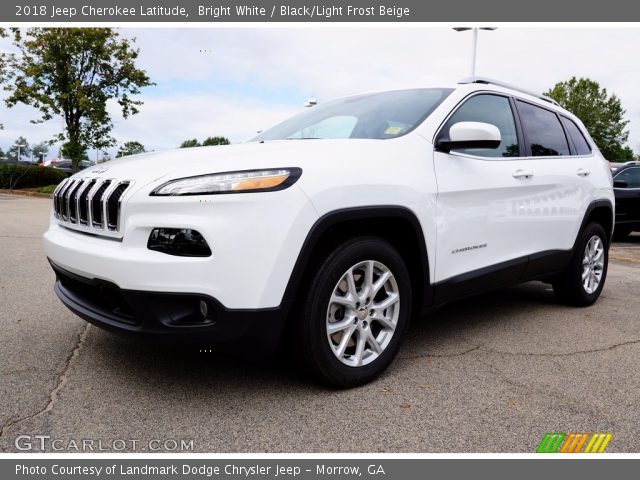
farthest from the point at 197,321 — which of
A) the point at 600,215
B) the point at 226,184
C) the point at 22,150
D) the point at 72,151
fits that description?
the point at 22,150

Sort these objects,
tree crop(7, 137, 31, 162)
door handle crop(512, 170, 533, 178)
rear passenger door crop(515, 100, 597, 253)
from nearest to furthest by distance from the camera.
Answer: door handle crop(512, 170, 533, 178)
rear passenger door crop(515, 100, 597, 253)
tree crop(7, 137, 31, 162)

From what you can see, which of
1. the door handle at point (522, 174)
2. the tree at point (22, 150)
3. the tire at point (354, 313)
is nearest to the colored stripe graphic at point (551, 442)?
the tire at point (354, 313)

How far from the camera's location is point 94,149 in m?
19.9

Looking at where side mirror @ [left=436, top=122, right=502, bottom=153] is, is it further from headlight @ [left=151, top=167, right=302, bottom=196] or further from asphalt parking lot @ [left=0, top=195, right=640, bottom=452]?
asphalt parking lot @ [left=0, top=195, right=640, bottom=452]

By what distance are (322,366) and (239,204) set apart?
0.87 m

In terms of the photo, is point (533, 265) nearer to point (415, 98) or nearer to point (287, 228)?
point (415, 98)

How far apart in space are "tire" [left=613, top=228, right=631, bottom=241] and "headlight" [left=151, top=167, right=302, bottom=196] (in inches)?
381

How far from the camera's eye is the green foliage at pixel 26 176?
20672 mm

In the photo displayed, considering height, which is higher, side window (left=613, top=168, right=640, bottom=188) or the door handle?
the door handle

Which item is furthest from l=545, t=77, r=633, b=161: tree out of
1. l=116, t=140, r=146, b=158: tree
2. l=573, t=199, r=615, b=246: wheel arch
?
l=573, t=199, r=615, b=246: wheel arch

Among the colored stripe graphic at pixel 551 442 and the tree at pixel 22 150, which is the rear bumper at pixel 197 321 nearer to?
the colored stripe graphic at pixel 551 442

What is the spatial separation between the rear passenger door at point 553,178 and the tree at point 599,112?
174 ft

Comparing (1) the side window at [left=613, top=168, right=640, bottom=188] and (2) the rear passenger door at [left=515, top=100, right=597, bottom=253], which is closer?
(2) the rear passenger door at [left=515, top=100, right=597, bottom=253]

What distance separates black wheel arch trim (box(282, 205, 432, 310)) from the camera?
2396mm
